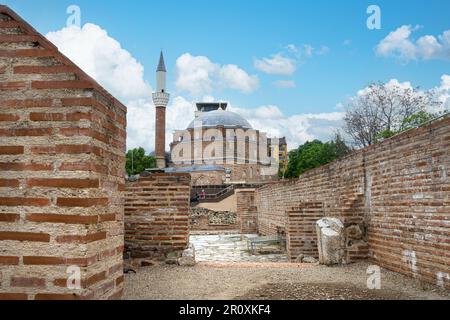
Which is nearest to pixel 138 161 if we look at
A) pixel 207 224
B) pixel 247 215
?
pixel 207 224

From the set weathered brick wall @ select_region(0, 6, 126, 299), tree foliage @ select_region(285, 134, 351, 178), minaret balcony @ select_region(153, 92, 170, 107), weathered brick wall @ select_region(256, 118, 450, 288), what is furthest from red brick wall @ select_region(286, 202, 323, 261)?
minaret balcony @ select_region(153, 92, 170, 107)

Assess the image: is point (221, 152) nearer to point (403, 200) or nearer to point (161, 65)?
point (161, 65)

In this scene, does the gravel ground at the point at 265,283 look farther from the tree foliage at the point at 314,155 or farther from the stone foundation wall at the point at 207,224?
the tree foliage at the point at 314,155

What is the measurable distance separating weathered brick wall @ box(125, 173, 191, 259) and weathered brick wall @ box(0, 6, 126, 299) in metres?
4.42

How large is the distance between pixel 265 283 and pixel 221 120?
158 feet

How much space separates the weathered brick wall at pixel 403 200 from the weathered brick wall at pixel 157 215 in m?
2.93

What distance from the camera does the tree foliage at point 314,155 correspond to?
34719 millimetres

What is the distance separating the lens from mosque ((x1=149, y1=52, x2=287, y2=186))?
46.7 m

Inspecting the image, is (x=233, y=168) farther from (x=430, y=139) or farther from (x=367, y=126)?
(x=430, y=139)

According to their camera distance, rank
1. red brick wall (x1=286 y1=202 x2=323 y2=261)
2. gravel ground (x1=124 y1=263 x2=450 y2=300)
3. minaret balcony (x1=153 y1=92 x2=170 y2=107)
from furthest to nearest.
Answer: minaret balcony (x1=153 y1=92 x2=170 y2=107)
red brick wall (x1=286 y1=202 x2=323 y2=261)
gravel ground (x1=124 y1=263 x2=450 y2=300)

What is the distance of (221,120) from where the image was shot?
53.2m

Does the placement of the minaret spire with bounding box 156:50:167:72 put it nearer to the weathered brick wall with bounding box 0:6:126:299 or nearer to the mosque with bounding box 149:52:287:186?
the mosque with bounding box 149:52:287:186

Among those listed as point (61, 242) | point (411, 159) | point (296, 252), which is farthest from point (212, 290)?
point (296, 252)

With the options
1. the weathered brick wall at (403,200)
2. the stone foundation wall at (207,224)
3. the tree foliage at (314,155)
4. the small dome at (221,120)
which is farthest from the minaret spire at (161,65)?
the weathered brick wall at (403,200)
